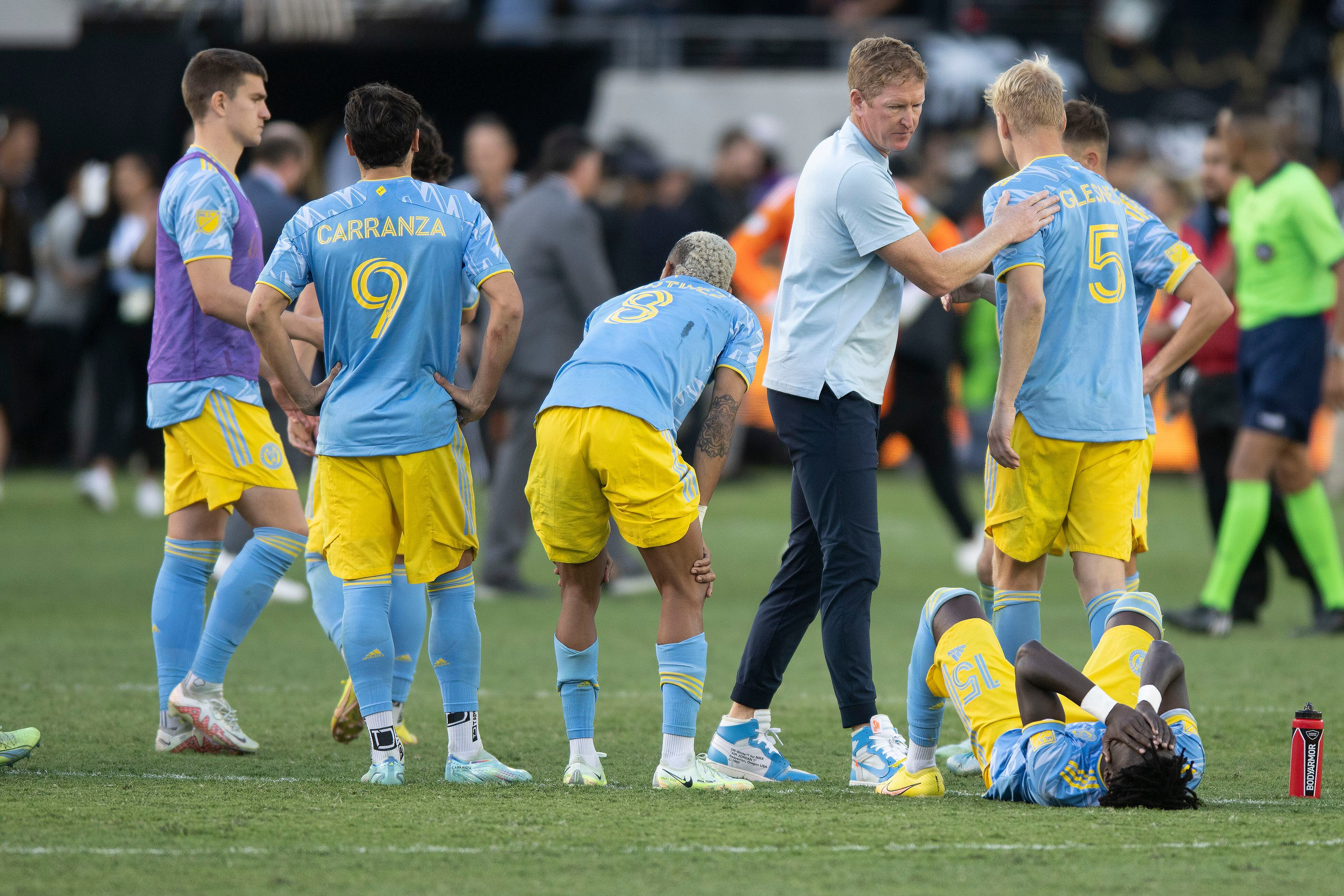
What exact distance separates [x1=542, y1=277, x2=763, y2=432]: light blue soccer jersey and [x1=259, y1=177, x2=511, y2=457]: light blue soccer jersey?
0.42 m

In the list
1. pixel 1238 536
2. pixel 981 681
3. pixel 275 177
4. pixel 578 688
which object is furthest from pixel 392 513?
pixel 1238 536

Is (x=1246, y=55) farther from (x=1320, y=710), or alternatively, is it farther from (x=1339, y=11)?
(x=1320, y=710)

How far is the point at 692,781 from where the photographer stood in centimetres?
484

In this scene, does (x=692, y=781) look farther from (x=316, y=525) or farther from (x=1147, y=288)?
(x=1147, y=288)

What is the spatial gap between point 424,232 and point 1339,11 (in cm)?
1770

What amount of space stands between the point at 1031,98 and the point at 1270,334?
393cm

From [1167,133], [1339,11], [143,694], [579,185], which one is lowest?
[143,694]

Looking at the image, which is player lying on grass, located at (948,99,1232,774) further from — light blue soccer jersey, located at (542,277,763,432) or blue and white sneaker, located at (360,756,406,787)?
blue and white sneaker, located at (360,756,406,787)

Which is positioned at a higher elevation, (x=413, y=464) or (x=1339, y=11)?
(x=1339, y=11)

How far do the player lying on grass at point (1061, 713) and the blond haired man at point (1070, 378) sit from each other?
435 mm

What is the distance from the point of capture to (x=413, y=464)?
4957mm

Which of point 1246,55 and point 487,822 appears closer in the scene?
point 487,822

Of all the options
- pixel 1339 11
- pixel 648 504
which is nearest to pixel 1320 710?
pixel 648 504

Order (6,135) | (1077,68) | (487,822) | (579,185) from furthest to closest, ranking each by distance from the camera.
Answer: (1077,68)
(6,135)
(579,185)
(487,822)
